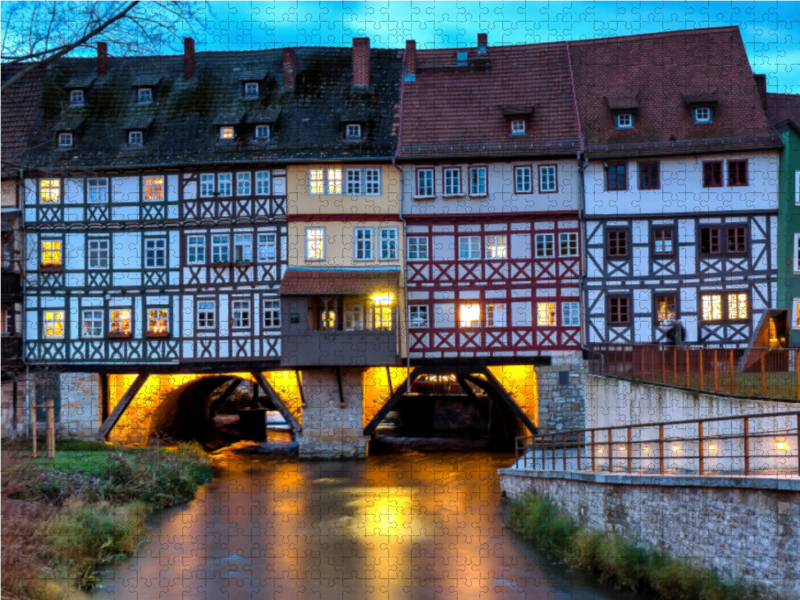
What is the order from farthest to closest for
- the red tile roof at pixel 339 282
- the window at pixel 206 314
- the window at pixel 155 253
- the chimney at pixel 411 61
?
the chimney at pixel 411 61 < the window at pixel 155 253 < the window at pixel 206 314 < the red tile roof at pixel 339 282

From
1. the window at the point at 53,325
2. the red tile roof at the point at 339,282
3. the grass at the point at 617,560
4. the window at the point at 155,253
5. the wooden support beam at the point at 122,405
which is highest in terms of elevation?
the window at the point at 155,253

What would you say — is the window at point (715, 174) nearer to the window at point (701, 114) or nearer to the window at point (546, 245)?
the window at point (701, 114)

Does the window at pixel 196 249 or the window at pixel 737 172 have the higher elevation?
the window at pixel 737 172

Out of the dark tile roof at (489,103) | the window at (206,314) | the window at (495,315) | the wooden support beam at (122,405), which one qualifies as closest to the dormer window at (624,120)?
the dark tile roof at (489,103)

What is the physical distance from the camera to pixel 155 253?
28047 mm

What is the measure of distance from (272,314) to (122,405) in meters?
5.09

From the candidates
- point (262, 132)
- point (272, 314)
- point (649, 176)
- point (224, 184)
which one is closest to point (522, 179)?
point (649, 176)

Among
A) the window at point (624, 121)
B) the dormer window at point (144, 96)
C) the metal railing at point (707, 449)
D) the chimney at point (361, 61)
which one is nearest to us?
the metal railing at point (707, 449)

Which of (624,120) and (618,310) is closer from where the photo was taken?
(618,310)

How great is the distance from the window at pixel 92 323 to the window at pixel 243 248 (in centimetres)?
426

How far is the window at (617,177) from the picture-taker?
26.9m

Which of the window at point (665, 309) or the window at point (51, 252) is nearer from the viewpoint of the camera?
the window at point (665, 309)

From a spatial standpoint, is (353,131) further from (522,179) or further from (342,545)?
(342,545)

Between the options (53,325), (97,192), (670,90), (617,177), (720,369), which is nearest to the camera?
(720,369)
